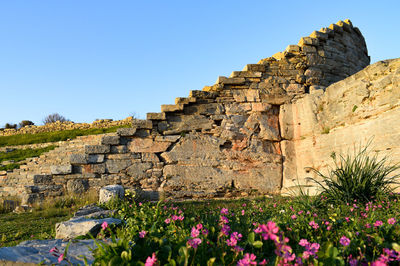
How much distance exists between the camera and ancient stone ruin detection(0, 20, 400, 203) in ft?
25.3

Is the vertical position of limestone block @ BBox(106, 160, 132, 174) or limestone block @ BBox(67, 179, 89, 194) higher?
limestone block @ BBox(106, 160, 132, 174)

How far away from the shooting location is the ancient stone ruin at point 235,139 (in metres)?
7.72

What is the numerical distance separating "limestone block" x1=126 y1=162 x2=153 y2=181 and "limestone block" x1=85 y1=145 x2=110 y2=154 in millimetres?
790

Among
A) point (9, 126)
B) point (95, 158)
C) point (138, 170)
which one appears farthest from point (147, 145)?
point (9, 126)

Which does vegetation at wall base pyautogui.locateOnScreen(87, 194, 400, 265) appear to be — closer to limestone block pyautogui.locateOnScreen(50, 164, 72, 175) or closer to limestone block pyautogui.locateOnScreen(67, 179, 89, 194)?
limestone block pyautogui.locateOnScreen(67, 179, 89, 194)

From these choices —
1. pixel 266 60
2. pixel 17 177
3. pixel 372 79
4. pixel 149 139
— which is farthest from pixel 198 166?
pixel 17 177

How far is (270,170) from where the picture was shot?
27.4 feet

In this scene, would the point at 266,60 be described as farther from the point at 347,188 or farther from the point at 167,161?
the point at 347,188

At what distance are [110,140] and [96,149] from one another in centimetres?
43

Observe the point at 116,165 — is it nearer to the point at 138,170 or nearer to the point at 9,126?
the point at 138,170

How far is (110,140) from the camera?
8078 mm

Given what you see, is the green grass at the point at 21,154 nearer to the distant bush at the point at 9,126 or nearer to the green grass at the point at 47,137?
the green grass at the point at 47,137

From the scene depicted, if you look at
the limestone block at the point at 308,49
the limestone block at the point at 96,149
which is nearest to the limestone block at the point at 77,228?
the limestone block at the point at 96,149

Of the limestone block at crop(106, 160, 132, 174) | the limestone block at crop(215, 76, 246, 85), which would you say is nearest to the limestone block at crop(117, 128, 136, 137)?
the limestone block at crop(106, 160, 132, 174)
